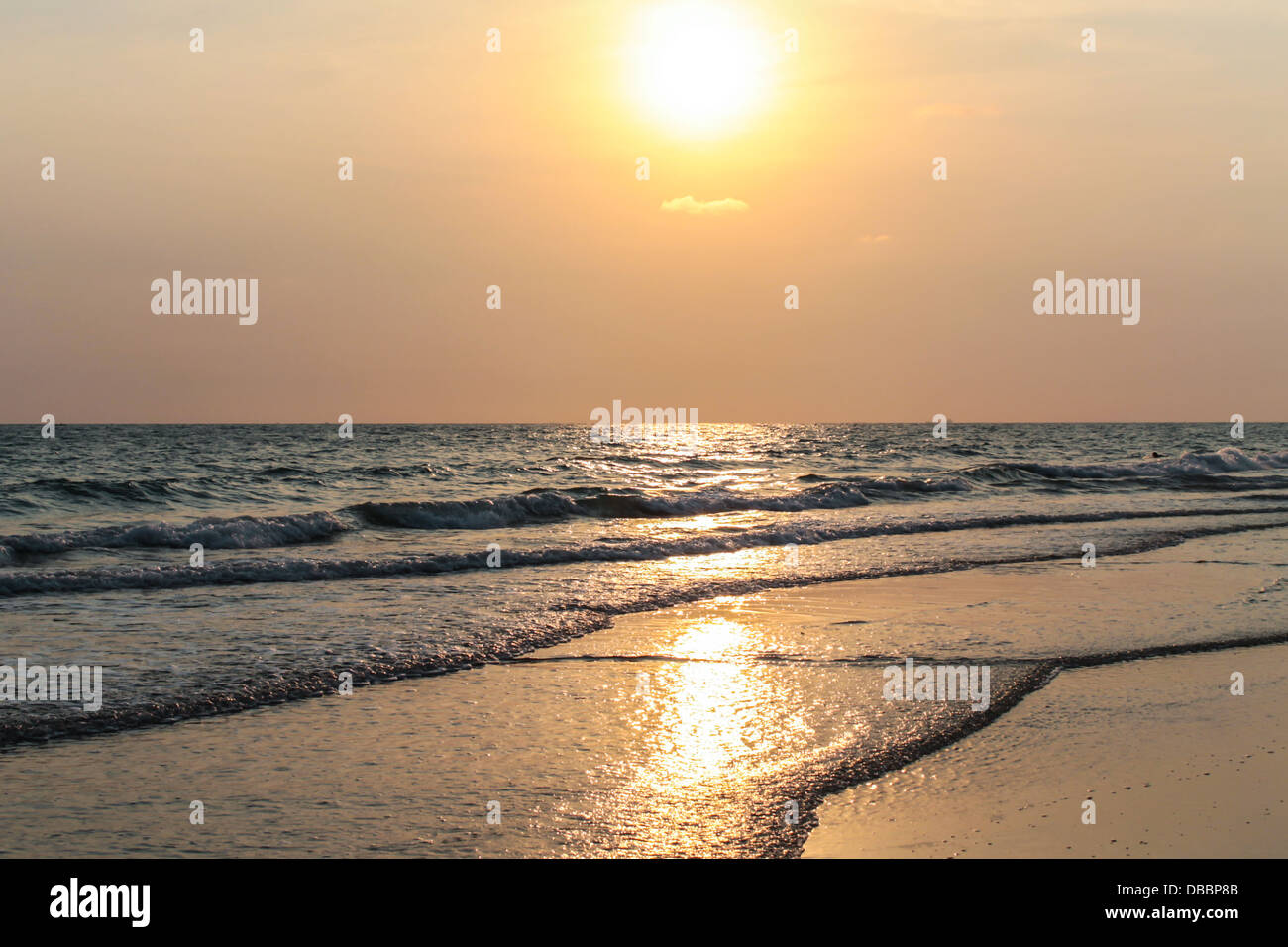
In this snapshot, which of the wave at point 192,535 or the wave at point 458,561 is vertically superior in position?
the wave at point 192,535

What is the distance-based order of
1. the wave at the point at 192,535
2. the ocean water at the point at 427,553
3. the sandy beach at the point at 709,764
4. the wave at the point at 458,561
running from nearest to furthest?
the sandy beach at the point at 709,764 < the ocean water at the point at 427,553 < the wave at the point at 458,561 < the wave at the point at 192,535

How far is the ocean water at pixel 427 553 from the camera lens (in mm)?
9266

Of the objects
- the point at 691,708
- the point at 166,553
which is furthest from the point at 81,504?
the point at 691,708

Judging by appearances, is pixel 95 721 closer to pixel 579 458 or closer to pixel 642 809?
pixel 642 809

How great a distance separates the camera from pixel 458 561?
16.7m

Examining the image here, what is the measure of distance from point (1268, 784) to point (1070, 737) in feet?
4.16

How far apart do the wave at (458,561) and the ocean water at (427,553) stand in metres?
0.06

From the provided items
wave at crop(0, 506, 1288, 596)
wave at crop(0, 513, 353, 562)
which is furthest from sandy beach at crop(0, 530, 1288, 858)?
wave at crop(0, 513, 353, 562)

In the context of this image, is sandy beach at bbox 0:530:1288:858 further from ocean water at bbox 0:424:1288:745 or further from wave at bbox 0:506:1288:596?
wave at bbox 0:506:1288:596

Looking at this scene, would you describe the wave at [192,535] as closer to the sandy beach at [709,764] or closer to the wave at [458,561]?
the wave at [458,561]

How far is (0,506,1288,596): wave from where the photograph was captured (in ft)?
45.3

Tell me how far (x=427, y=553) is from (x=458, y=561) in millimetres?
1440

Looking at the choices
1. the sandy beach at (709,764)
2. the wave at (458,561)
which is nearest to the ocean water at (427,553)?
the wave at (458,561)

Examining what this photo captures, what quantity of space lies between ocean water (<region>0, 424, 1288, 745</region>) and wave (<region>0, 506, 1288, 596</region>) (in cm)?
6
